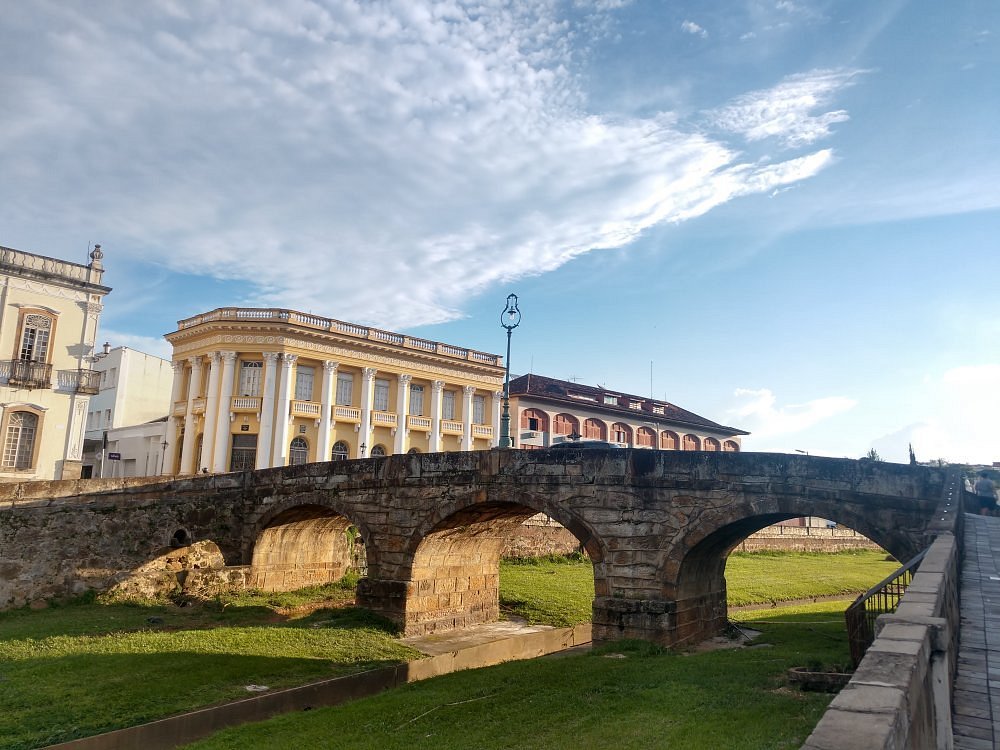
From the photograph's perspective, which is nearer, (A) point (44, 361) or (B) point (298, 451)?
(A) point (44, 361)

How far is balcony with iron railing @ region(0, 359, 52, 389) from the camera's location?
24703mm

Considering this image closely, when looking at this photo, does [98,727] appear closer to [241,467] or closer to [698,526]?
[698,526]

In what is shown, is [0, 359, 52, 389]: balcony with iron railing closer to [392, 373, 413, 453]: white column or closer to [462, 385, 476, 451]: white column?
[392, 373, 413, 453]: white column

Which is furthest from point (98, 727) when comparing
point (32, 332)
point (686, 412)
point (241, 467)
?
point (686, 412)

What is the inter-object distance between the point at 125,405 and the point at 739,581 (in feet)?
111

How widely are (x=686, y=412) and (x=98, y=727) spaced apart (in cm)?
4956

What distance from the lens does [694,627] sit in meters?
16.3

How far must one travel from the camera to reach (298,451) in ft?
116

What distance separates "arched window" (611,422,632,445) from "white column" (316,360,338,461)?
66.2ft

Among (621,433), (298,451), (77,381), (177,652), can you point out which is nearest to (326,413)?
(298,451)

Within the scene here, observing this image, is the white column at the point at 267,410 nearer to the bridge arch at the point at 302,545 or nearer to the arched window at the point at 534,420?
the bridge arch at the point at 302,545

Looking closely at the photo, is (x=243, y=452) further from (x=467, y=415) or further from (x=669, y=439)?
(x=669, y=439)

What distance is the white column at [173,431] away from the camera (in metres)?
35.3

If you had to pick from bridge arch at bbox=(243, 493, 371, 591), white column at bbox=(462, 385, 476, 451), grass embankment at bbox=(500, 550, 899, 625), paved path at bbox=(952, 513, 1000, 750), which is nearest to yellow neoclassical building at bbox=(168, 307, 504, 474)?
white column at bbox=(462, 385, 476, 451)
